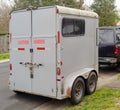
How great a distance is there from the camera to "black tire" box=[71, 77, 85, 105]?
671 cm

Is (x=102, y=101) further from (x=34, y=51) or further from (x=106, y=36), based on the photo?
(x=106, y=36)

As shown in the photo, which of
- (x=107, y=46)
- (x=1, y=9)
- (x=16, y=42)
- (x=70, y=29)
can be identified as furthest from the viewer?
(x=1, y=9)

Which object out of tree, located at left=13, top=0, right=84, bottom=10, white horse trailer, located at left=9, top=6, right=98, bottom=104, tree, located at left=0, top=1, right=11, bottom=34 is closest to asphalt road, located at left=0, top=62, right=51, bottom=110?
white horse trailer, located at left=9, top=6, right=98, bottom=104

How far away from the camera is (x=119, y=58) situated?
1146 cm

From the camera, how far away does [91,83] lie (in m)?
→ 7.91

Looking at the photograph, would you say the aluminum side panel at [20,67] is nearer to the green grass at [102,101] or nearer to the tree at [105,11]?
the green grass at [102,101]

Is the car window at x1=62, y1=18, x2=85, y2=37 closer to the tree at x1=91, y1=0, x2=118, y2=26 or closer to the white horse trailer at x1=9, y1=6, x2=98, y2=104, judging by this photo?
the white horse trailer at x1=9, y1=6, x2=98, y2=104

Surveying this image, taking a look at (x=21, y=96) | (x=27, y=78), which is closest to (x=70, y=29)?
(x=27, y=78)

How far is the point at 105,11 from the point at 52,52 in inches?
1446

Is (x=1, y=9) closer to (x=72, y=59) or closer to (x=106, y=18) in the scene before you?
(x=106, y=18)

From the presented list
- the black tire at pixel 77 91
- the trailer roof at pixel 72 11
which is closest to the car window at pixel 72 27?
the trailer roof at pixel 72 11

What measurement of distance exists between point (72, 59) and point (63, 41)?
687 mm

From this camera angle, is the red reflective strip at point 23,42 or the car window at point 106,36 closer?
the red reflective strip at point 23,42

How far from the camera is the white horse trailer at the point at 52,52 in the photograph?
256 inches
